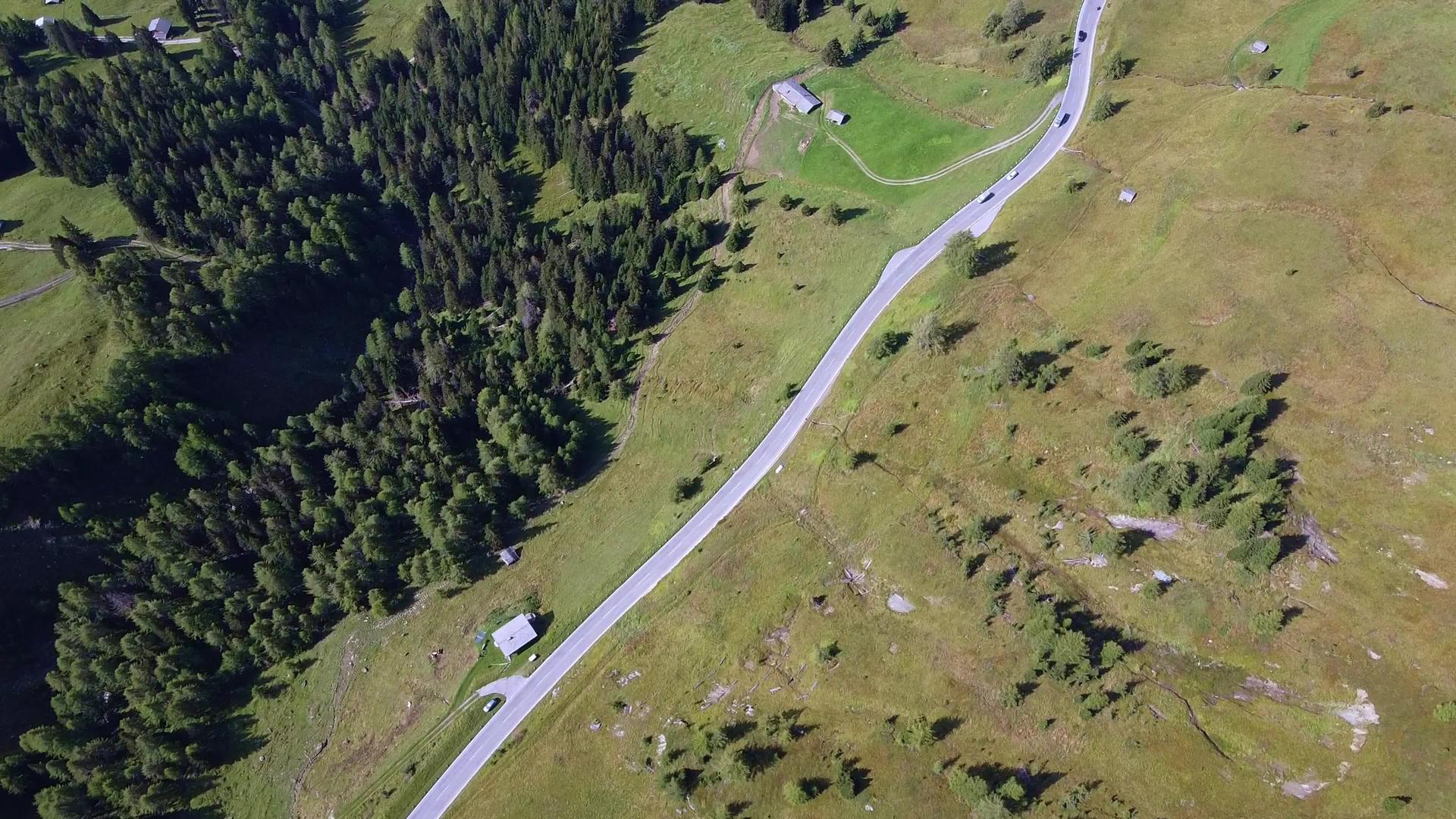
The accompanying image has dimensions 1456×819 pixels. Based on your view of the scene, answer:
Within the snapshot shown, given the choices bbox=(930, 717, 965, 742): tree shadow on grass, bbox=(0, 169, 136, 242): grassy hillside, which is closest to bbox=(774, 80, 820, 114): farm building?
bbox=(930, 717, 965, 742): tree shadow on grass

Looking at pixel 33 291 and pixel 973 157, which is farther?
pixel 33 291

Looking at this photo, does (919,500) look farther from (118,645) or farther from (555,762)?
(118,645)

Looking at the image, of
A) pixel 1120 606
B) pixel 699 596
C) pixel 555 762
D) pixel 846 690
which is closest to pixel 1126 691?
pixel 1120 606

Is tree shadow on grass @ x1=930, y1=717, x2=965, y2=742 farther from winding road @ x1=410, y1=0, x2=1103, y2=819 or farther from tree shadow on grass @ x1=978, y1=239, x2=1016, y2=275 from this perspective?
tree shadow on grass @ x1=978, y1=239, x2=1016, y2=275

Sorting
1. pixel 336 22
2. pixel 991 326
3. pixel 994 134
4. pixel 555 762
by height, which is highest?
pixel 336 22

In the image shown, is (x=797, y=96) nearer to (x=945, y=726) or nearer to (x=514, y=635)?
(x=514, y=635)

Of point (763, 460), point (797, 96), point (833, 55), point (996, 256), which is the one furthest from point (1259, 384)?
point (833, 55)
